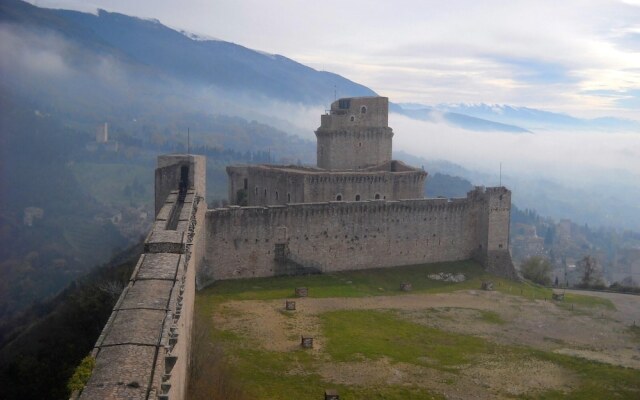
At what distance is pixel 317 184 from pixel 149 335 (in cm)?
3435

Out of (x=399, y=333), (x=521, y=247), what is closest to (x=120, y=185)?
(x=521, y=247)

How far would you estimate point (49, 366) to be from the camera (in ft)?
96.3

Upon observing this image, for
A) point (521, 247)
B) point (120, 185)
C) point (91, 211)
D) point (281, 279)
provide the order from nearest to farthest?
point (281, 279)
point (91, 211)
point (120, 185)
point (521, 247)

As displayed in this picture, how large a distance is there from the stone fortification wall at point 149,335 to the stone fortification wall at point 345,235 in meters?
15.2

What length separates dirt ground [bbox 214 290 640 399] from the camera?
1041 inches

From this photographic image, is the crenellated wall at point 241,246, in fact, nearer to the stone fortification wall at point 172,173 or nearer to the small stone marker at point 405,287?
the stone fortification wall at point 172,173

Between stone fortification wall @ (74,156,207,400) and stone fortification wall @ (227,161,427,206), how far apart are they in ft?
81.5

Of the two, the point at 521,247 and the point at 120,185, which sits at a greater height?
the point at 120,185

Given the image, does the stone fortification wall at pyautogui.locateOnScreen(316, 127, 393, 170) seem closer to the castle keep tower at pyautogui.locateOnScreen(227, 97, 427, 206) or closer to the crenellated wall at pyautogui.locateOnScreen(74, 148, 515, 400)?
the castle keep tower at pyautogui.locateOnScreen(227, 97, 427, 206)

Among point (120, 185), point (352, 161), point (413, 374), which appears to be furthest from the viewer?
point (120, 185)

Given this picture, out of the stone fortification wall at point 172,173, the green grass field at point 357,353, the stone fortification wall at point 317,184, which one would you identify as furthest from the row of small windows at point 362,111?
the stone fortification wall at point 172,173

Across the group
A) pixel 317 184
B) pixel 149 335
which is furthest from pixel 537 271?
pixel 149 335

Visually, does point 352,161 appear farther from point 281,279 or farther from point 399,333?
point 399,333

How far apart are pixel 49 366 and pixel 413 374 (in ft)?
52.4
